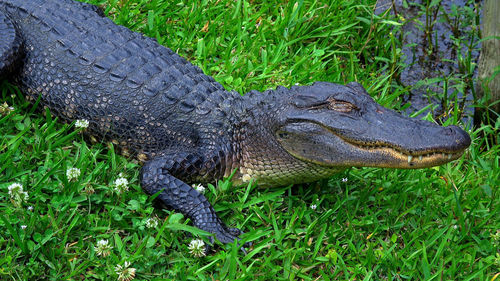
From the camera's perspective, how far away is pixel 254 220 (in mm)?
3646

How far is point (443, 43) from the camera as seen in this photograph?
6035 mm

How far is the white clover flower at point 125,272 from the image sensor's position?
3.05m

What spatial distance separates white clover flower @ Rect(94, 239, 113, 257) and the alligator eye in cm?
159

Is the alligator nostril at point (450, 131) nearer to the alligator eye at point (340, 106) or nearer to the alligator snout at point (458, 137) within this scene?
the alligator snout at point (458, 137)

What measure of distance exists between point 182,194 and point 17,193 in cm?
96

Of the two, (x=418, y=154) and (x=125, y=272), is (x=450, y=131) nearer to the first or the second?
(x=418, y=154)

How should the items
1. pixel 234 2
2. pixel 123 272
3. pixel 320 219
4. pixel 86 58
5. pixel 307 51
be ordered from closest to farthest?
pixel 123 272 < pixel 320 219 < pixel 86 58 < pixel 307 51 < pixel 234 2

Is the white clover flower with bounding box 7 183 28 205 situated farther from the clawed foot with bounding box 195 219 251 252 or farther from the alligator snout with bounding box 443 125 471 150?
the alligator snout with bounding box 443 125 471 150

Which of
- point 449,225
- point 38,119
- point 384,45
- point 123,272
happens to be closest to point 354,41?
point 384,45

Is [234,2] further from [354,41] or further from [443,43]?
[443,43]

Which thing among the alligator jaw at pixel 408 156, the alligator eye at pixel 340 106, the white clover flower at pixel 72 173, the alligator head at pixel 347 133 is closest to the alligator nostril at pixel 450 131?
the alligator head at pixel 347 133

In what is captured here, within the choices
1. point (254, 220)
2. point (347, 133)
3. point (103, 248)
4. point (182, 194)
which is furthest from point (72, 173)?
point (347, 133)

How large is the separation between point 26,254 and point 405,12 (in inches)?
189

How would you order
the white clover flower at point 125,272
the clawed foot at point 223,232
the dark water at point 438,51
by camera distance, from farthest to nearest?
the dark water at point 438,51
the clawed foot at point 223,232
the white clover flower at point 125,272
